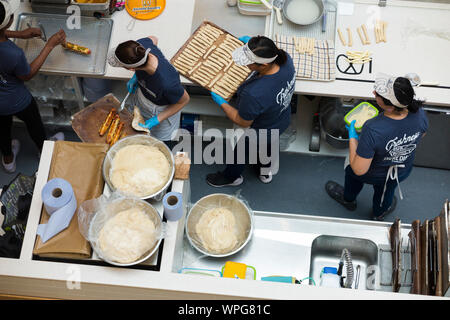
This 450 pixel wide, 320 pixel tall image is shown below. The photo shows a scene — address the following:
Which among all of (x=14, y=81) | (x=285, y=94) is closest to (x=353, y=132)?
(x=285, y=94)

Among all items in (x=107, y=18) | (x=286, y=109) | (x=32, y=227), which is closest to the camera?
(x=32, y=227)

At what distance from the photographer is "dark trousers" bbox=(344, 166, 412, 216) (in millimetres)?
3107

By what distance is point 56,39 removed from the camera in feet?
10.6

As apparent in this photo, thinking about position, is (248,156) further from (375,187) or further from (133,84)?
(133,84)

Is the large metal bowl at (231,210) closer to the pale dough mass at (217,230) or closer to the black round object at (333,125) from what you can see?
the pale dough mass at (217,230)

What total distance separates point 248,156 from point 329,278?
4.61 feet

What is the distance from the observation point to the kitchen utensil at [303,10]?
356cm

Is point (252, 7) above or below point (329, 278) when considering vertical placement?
above

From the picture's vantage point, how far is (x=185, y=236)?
2631mm

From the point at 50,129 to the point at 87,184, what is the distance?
210cm

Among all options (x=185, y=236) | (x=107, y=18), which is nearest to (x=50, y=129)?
(x=107, y=18)

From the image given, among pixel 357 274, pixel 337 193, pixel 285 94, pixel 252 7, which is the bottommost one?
pixel 337 193

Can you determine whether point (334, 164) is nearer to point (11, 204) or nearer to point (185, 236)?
point (185, 236)

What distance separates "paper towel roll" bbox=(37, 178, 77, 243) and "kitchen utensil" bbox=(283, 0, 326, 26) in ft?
7.38
